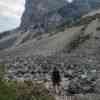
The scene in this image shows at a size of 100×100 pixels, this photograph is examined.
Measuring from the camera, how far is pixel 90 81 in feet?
99.4

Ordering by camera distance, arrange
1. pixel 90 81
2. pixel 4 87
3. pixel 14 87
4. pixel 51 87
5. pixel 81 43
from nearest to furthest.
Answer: pixel 4 87 < pixel 14 87 < pixel 51 87 < pixel 90 81 < pixel 81 43

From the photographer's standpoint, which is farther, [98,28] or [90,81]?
[98,28]

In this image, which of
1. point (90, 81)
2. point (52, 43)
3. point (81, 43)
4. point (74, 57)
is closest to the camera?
point (90, 81)

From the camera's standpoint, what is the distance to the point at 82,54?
7200 centimetres

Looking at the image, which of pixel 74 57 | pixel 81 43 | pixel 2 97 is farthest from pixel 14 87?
pixel 81 43

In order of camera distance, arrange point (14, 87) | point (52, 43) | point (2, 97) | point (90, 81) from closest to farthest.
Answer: point (2, 97) < point (14, 87) < point (90, 81) < point (52, 43)

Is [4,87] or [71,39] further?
[71,39]

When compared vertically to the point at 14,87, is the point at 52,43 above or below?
above

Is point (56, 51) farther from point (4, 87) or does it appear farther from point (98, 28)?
point (4, 87)

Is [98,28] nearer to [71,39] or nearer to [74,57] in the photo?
[71,39]

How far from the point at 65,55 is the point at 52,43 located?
24062 mm

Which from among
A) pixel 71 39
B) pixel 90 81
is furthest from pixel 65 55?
pixel 90 81

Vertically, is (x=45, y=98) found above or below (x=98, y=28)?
below

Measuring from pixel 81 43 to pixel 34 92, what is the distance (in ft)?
228
